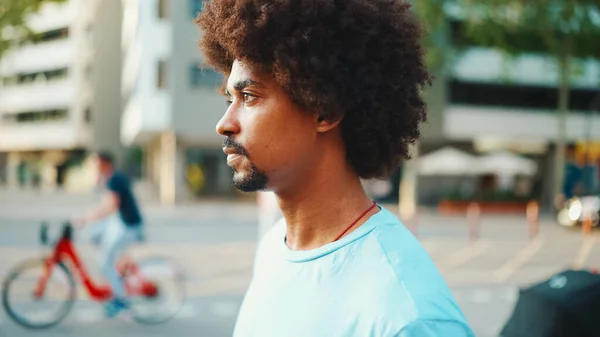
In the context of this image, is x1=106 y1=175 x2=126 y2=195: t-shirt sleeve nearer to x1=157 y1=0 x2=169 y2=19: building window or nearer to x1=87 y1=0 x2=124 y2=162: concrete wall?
x1=157 y1=0 x2=169 y2=19: building window

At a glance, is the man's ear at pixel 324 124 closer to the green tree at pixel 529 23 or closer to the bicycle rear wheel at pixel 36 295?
the bicycle rear wheel at pixel 36 295

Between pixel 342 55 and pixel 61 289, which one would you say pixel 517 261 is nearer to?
pixel 61 289

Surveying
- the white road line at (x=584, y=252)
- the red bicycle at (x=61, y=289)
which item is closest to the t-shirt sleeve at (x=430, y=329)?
the red bicycle at (x=61, y=289)

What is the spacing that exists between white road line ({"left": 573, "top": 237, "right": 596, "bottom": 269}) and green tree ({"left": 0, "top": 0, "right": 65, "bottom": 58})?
9.46 m

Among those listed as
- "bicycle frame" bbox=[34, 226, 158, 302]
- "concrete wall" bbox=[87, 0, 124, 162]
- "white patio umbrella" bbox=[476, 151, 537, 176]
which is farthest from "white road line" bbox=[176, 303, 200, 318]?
"concrete wall" bbox=[87, 0, 124, 162]

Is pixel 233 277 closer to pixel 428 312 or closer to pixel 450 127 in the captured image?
pixel 428 312

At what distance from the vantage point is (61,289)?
24.7 ft

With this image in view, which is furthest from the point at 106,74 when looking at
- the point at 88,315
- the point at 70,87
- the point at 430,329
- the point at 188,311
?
the point at 430,329

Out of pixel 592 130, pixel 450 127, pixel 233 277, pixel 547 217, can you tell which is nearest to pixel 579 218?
pixel 547 217

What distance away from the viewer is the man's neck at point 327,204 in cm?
159

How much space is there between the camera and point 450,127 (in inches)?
1412

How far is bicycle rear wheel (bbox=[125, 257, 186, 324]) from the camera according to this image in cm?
782

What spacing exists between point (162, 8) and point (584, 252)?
869 inches

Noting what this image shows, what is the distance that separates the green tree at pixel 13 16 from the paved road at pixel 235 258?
10.4 feet
